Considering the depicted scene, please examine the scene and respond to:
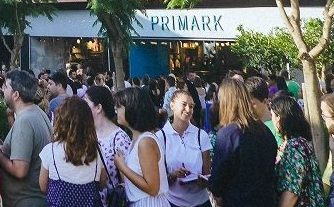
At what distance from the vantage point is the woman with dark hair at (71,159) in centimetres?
456

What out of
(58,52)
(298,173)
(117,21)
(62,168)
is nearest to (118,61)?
(117,21)

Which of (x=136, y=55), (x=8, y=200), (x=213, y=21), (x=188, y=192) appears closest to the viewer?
(x=8, y=200)

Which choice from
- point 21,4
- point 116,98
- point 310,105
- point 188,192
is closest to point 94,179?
point 116,98

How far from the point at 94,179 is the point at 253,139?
120 centimetres

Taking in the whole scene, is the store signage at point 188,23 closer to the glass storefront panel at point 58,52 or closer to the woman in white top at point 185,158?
the glass storefront panel at point 58,52

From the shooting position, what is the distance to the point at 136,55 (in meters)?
25.4

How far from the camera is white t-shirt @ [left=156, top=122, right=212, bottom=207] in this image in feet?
17.7

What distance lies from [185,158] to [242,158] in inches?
40.3

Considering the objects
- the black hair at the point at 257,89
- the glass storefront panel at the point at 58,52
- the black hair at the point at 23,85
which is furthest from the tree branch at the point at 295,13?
the glass storefront panel at the point at 58,52

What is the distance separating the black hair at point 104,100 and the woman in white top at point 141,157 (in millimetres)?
419

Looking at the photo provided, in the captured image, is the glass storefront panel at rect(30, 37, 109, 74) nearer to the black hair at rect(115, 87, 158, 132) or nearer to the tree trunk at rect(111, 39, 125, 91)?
the tree trunk at rect(111, 39, 125, 91)

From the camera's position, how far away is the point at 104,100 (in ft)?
17.7

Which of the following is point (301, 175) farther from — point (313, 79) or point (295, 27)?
point (295, 27)

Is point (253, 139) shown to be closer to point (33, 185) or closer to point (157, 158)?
point (157, 158)
